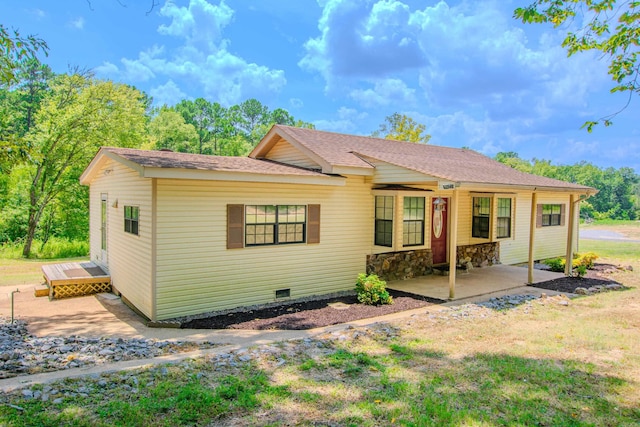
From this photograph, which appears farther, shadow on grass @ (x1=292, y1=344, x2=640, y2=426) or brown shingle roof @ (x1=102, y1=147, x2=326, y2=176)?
brown shingle roof @ (x1=102, y1=147, x2=326, y2=176)

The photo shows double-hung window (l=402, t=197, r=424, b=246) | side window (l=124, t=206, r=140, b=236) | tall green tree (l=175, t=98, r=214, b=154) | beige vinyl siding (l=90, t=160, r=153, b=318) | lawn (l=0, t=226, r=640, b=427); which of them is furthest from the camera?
tall green tree (l=175, t=98, r=214, b=154)

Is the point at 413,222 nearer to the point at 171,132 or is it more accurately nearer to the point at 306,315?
the point at 306,315

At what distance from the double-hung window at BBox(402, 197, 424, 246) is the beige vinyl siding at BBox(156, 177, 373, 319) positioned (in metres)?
0.87

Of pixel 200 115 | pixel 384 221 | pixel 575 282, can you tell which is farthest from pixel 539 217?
pixel 200 115

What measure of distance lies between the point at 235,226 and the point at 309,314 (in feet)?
7.50

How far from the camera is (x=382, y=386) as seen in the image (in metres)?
4.37

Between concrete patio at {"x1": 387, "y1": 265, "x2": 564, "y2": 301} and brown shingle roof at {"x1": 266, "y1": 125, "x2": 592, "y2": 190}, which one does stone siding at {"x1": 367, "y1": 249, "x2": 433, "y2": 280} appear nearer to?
concrete patio at {"x1": 387, "y1": 265, "x2": 564, "y2": 301}

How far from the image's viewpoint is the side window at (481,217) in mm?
12719

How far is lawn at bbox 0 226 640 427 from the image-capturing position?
3605 millimetres

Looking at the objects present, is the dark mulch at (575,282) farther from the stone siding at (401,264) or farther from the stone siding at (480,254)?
the stone siding at (401,264)

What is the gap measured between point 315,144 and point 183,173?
168 inches

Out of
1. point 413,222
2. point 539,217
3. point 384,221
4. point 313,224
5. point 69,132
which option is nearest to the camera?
point 313,224

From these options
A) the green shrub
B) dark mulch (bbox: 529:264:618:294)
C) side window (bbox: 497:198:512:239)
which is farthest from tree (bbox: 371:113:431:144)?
dark mulch (bbox: 529:264:618:294)

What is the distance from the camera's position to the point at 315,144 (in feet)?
35.1
